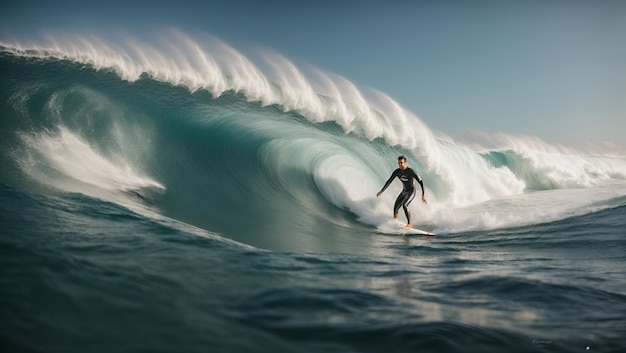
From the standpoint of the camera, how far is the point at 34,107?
28.5ft

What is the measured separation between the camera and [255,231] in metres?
6.89

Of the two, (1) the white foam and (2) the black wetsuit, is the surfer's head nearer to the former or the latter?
(2) the black wetsuit

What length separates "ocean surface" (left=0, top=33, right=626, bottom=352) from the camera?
93.1 inches

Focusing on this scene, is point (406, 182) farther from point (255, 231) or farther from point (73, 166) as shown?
point (73, 166)

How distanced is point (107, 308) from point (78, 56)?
12.5 metres

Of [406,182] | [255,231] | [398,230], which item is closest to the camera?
[255,231]

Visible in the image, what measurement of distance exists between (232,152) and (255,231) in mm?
4665

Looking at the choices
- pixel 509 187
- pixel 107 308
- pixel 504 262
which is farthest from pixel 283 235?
pixel 509 187

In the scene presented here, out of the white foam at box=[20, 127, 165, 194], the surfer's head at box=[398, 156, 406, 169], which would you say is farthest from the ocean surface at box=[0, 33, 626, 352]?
the surfer's head at box=[398, 156, 406, 169]

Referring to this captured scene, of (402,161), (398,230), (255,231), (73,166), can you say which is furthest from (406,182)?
(73,166)

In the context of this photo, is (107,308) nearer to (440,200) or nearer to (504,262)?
(504,262)

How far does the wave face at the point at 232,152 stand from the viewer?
7.21m

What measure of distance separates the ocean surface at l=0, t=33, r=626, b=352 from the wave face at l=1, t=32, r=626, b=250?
0.06 meters

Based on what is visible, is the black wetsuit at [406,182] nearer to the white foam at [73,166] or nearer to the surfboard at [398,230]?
the surfboard at [398,230]
